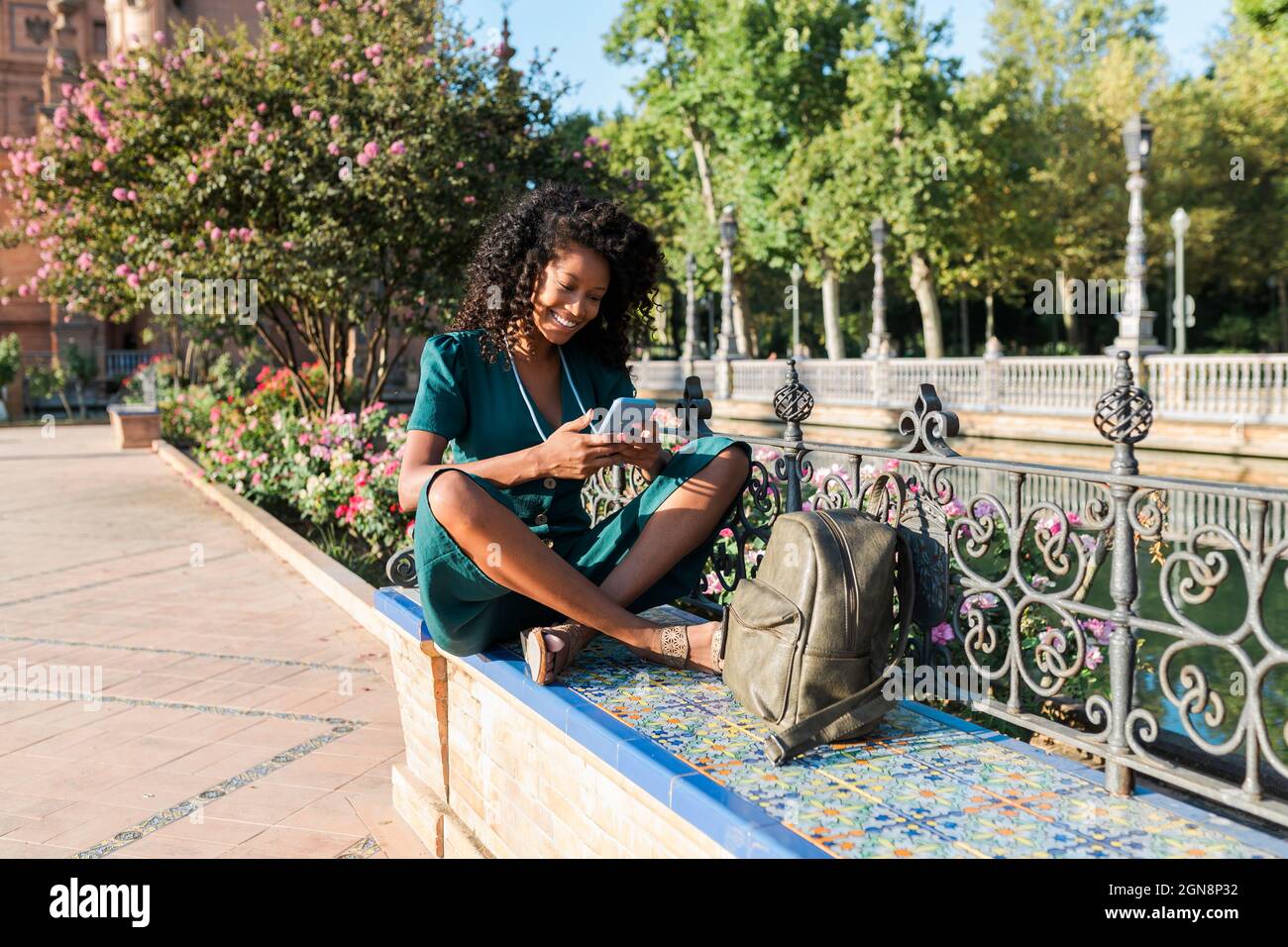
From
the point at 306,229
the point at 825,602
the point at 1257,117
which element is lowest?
the point at 825,602

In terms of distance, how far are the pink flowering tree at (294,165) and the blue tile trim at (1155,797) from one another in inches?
320

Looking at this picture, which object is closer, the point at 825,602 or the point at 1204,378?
the point at 825,602

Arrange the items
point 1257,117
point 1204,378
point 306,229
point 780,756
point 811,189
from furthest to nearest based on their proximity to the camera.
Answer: point 1257,117
point 811,189
point 1204,378
point 306,229
point 780,756

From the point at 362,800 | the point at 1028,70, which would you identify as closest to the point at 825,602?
the point at 362,800

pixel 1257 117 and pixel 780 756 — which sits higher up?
pixel 1257 117

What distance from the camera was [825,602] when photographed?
247cm

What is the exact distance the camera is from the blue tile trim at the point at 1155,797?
6.53 feet

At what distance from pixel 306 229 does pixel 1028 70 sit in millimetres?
32091

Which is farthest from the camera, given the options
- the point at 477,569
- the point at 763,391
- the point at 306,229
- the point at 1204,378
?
the point at 763,391

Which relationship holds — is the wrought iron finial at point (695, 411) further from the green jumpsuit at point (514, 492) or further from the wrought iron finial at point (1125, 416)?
the wrought iron finial at point (1125, 416)

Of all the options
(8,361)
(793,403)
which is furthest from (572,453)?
(8,361)

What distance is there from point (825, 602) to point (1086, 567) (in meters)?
0.62

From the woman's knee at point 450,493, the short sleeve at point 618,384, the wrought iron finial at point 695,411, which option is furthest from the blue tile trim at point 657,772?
the wrought iron finial at point 695,411
